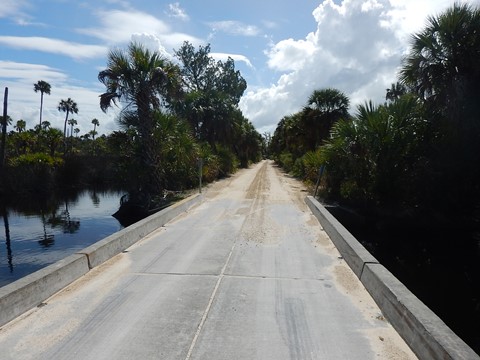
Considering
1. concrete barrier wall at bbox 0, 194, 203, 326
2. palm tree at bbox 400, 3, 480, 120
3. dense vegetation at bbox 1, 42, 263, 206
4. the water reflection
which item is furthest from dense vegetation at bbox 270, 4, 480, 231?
the water reflection

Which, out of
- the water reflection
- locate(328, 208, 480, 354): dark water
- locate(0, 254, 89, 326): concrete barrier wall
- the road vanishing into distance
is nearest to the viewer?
the road vanishing into distance

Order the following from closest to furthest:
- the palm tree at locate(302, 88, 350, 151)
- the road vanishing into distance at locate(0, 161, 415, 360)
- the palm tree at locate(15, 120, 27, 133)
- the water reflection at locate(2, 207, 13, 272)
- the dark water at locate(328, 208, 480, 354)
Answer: the road vanishing into distance at locate(0, 161, 415, 360) → the dark water at locate(328, 208, 480, 354) → the water reflection at locate(2, 207, 13, 272) → the palm tree at locate(302, 88, 350, 151) → the palm tree at locate(15, 120, 27, 133)

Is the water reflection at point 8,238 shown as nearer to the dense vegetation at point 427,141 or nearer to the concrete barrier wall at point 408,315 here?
the concrete barrier wall at point 408,315

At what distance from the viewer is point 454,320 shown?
304 inches

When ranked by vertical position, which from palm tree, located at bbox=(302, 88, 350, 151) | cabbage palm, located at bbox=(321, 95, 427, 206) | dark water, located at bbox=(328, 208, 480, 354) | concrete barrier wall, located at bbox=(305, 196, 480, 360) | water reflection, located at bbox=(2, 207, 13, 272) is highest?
palm tree, located at bbox=(302, 88, 350, 151)

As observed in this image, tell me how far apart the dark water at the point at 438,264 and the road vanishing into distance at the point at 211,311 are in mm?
2503

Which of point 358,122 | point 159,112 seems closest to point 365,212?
point 358,122

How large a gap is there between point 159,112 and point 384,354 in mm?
16659

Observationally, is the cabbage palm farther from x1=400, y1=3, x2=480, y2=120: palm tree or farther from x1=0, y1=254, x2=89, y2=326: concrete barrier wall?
x1=0, y1=254, x2=89, y2=326: concrete barrier wall

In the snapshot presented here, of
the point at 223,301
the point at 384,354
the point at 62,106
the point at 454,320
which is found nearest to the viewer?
the point at 384,354

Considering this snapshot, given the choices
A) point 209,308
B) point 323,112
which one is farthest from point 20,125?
point 209,308

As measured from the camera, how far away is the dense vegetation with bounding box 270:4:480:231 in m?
15.2

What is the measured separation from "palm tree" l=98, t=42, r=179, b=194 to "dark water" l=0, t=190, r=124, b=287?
156 inches

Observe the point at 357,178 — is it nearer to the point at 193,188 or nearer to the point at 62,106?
the point at 193,188
